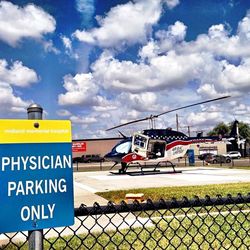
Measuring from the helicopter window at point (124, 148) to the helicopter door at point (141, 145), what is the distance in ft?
1.50

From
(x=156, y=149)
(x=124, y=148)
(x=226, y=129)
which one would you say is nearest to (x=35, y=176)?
(x=124, y=148)

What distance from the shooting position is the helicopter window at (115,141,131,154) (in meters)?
26.3

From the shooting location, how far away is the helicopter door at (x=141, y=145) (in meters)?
25.9

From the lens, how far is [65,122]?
2.04 meters

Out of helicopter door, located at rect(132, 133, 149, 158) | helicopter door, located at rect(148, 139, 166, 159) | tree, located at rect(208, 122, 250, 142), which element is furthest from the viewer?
tree, located at rect(208, 122, 250, 142)

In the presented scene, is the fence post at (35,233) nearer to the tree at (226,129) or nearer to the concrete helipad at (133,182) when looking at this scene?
the concrete helipad at (133,182)

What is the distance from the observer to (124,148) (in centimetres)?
2647

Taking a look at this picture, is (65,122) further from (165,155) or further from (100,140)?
(100,140)

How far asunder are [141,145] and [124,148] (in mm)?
1265

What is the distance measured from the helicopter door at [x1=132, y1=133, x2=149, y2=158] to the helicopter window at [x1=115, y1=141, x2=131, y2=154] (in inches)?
18.0

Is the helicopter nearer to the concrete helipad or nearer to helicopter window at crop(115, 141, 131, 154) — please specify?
helicopter window at crop(115, 141, 131, 154)

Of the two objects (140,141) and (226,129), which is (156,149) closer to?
(140,141)

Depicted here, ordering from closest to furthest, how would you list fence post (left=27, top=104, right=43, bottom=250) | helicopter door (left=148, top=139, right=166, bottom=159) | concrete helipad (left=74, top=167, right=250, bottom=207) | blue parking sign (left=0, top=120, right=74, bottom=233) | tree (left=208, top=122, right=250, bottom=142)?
blue parking sign (left=0, top=120, right=74, bottom=233) → fence post (left=27, top=104, right=43, bottom=250) → concrete helipad (left=74, top=167, right=250, bottom=207) → helicopter door (left=148, top=139, right=166, bottom=159) → tree (left=208, top=122, right=250, bottom=142)

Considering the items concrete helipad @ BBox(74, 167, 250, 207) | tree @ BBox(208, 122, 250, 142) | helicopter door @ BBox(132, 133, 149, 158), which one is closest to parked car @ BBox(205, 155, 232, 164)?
helicopter door @ BBox(132, 133, 149, 158)
